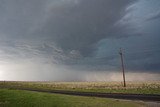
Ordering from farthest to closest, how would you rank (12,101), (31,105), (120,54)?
(120,54) → (12,101) → (31,105)

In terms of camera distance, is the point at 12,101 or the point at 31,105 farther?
the point at 12,101

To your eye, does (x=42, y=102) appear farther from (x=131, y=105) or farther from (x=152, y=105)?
(x=152, y=105)

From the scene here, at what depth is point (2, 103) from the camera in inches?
1190

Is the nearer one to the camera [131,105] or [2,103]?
[2,103]

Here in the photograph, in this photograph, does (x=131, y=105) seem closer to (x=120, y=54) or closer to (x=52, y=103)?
(x=52, y=103)

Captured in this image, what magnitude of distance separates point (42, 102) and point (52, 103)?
1290 millimetres

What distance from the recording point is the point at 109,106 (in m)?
30.8

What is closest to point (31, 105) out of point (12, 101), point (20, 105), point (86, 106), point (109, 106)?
point (20, 105)

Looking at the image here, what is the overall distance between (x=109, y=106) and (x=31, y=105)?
8928mm

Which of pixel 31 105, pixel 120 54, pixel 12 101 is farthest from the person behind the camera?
pixel 120 54

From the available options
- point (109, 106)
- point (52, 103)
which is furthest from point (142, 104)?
point (52, 103)

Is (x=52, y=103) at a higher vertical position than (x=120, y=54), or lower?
lower

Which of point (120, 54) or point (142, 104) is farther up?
point (120, 54)

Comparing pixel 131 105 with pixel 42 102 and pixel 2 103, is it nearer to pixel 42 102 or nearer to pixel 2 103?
pixel 42 102
